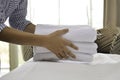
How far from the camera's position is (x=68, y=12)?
10.5 feet

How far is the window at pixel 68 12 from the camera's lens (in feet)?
10.3

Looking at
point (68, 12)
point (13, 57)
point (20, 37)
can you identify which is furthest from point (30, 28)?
point (68, 12)

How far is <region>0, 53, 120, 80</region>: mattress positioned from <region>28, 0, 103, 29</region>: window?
153cm

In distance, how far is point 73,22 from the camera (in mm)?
3215

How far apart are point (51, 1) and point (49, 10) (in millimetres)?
116

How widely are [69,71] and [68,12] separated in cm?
191

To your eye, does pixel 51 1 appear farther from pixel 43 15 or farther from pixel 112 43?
pixel 112 43

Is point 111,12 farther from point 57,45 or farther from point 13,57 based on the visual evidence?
point 57,45

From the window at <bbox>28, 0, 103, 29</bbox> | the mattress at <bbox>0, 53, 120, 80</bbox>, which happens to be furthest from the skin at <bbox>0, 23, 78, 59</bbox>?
the window at <bbox>28, 0, 103, 29</bbox>

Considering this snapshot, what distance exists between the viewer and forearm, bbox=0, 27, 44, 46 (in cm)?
96

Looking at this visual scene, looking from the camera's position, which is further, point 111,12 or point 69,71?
point 111,12

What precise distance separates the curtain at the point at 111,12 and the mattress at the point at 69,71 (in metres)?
1.31

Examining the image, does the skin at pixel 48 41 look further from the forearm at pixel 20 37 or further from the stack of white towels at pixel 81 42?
the stack of white towels at pixel 81 42

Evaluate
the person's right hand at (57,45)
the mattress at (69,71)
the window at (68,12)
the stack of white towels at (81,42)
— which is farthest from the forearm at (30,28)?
the window at (68,12)
